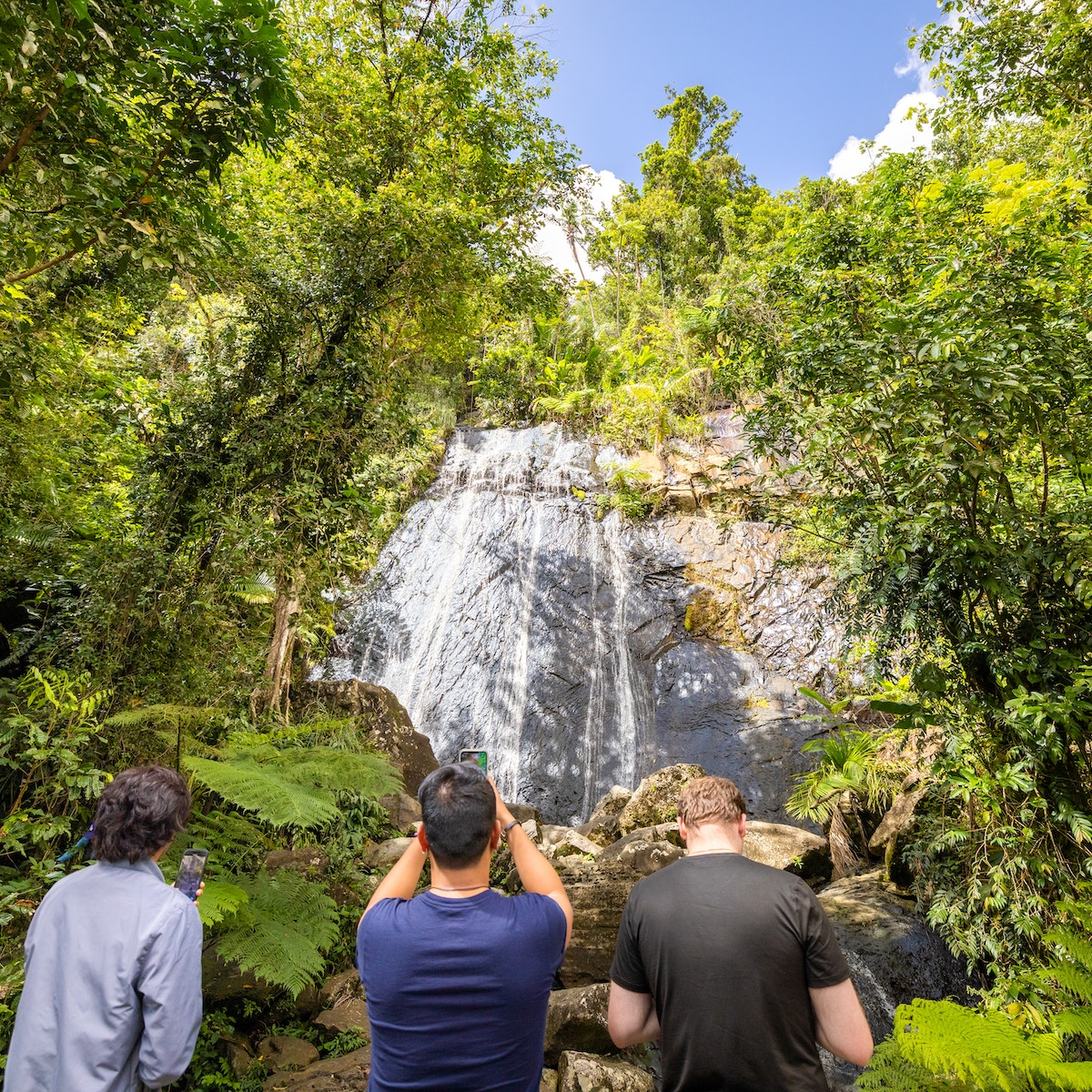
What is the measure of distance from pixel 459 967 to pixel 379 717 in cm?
704

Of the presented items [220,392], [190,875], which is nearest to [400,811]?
[220,392]

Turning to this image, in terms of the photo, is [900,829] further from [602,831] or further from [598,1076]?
[598,1076]

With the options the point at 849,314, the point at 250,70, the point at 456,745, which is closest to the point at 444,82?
the point at 250,70

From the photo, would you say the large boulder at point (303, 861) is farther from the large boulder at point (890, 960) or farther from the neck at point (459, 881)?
the large boulder at point (890, 960)

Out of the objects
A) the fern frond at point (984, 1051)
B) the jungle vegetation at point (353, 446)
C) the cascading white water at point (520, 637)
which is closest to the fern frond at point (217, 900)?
the jungle vegetation at point (353, 446)

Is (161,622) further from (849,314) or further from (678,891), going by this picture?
(849,314)

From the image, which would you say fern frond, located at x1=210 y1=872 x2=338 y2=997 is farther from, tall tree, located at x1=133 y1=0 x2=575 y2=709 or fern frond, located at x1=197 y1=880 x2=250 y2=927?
tall tree, located at x1=133 y1=0 x2=575 y2=709

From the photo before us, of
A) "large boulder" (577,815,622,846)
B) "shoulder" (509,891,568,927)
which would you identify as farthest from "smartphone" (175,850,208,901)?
"large boulder" (577,815,622,846)

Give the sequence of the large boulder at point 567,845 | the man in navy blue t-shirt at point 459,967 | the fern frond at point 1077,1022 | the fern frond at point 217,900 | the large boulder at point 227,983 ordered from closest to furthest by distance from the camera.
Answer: the man in navy blue t-shirt at point 459,967
the fern frond at point 1077,1022
the fern frond at point 217,900
the large boulder at point 227,983
the large boulder at point 567,845

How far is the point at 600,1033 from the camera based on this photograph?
141 inches

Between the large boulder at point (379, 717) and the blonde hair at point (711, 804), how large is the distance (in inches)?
246

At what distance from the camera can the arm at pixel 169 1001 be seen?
1.74m

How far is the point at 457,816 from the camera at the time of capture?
65.3 inches

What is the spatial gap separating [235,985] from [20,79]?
4.68 metres
